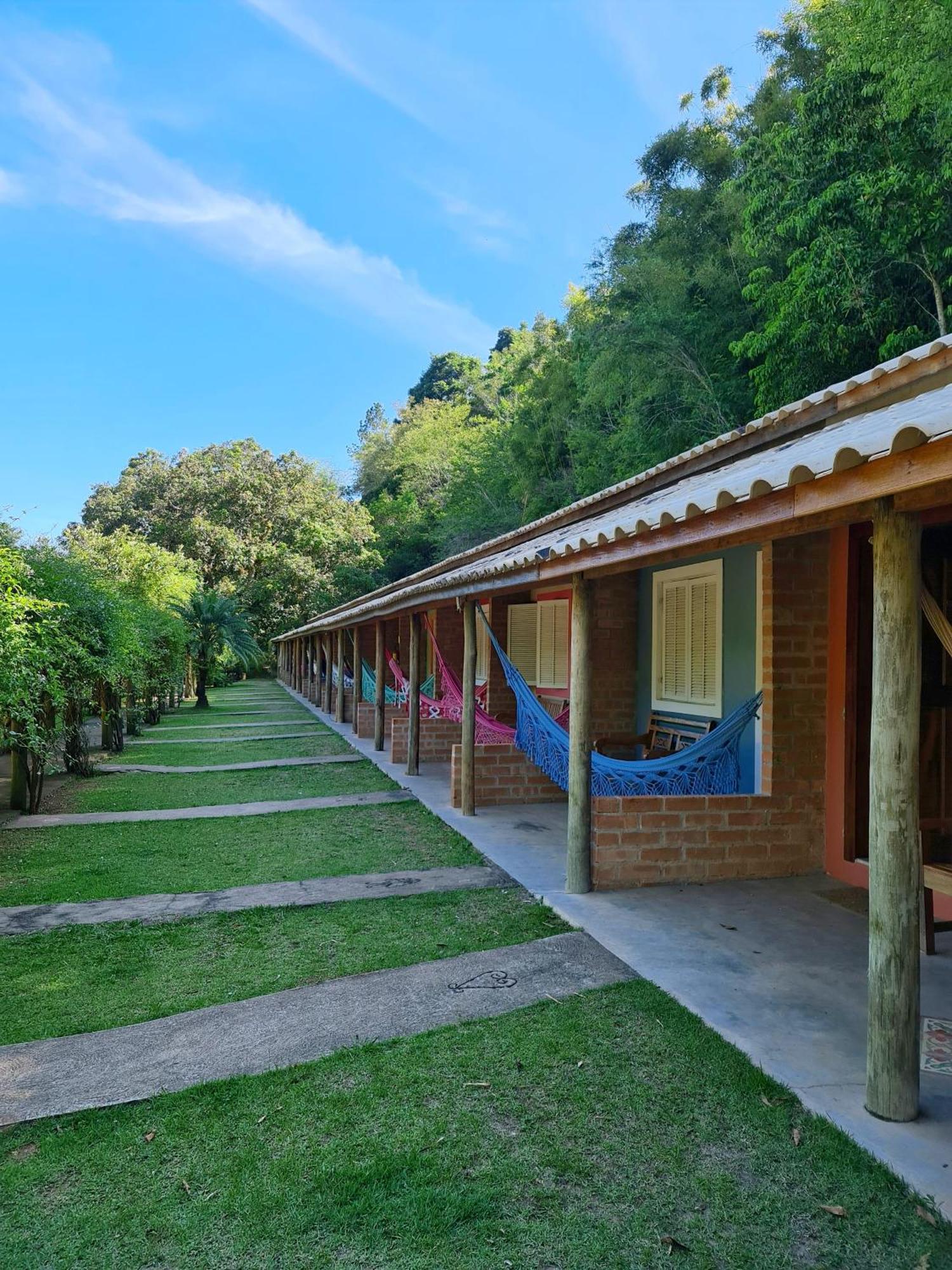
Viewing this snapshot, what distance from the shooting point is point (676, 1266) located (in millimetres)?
Answer: 1874

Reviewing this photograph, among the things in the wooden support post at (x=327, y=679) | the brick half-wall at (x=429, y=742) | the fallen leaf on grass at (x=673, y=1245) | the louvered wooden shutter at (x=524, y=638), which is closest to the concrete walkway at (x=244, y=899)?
the fallen leaf on grass at (x=673, y=1245)

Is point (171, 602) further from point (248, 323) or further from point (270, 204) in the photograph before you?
point (248, 323)

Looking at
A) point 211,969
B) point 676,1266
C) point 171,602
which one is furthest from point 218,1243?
point 171,602

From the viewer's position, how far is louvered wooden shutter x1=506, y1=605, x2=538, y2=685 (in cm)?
941

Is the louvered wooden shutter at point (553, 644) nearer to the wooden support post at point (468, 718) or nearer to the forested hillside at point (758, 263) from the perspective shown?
the wooden support post at point (468, 718)

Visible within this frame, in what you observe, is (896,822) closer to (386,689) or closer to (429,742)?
(429,742)

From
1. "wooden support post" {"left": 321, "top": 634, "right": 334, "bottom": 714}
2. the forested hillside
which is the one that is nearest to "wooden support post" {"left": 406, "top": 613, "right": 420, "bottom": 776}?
the forested hillside

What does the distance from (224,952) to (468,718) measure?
10.3 ft

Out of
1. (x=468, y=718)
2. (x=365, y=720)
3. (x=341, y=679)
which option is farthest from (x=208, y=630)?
(x=468, y=718)

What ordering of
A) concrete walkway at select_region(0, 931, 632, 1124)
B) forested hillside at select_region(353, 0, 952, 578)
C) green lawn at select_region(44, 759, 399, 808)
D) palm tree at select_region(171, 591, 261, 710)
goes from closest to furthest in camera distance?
1. concrete walkway at select_region(0, 931, 632, 1124)
2. green lawn at select_region(44, 759, 399, 808)
3. forested hillside at select_region(353, 0, 952, 578)
4. palm tree at select_region(171, 591, 261, 710)

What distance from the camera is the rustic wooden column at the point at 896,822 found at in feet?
7.61

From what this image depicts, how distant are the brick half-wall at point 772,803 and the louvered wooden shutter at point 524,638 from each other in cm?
444

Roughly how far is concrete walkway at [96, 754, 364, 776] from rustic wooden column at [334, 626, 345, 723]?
4.28m

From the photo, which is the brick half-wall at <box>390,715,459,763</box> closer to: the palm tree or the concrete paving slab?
the concrete paving slab
